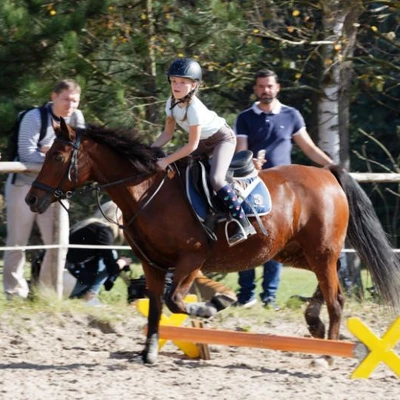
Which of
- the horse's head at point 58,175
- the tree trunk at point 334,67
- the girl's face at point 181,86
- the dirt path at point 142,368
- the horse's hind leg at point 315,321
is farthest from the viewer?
the tree trunk at point 334,67

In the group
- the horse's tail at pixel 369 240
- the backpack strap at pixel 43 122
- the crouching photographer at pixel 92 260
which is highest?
the backpack strap at pixel 43 122

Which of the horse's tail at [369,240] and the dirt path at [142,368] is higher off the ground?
the horse's tail at [369,240]

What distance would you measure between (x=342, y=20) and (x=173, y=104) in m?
5.40

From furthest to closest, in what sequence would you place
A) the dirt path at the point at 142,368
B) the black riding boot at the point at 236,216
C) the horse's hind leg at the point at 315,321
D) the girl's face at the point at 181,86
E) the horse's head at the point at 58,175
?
1. the horse's hind leg at the point at 315,321
2. the black riding boot at the point at 236,216
3. the girl's face at the point at 181,86
4. the horse's head at the point at 58,175
5. the dirt path at the point at 142,368

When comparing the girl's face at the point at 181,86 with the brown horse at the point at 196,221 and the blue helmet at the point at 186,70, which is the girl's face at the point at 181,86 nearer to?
the blue helmet at the point at 186,70

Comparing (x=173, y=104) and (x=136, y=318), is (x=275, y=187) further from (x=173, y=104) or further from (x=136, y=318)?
(x=136, y=318)

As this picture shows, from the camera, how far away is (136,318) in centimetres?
859

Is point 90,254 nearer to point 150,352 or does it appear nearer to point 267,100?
point 267,100

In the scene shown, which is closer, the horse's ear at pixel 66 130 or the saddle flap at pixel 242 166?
the horse's ear at pixel 66 130

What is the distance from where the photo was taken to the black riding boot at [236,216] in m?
7.07

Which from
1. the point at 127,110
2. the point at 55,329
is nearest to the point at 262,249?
the point at 55,329

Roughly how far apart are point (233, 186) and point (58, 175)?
4.11 ft

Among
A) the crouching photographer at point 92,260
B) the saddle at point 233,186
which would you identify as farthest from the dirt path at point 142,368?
the saddle at point 233,186

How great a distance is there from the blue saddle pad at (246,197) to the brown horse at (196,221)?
0.21ft
